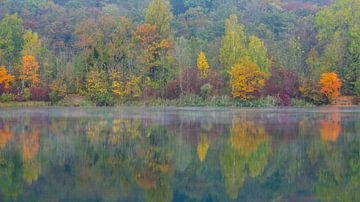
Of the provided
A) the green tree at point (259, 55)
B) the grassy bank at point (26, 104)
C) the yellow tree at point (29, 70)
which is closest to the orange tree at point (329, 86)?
the green tree at point (259, 55)

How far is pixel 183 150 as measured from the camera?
16922 mm

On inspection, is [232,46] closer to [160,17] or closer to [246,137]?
[160,17]

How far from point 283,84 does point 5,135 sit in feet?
95.2

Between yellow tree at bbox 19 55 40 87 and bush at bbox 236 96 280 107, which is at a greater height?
yellow tree at bbox 19 55 40 87

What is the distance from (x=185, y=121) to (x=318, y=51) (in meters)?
30.1

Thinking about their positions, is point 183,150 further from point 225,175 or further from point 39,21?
point 39,21

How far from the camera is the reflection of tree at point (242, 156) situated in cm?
1248

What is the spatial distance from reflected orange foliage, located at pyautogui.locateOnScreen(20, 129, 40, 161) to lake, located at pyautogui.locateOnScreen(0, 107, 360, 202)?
1.3 inches

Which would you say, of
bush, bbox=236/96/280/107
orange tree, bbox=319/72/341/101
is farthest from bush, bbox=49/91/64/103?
orange tree, bbox=319/72/341/101

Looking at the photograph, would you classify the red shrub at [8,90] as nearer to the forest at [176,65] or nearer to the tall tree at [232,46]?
the forest at [176,65]

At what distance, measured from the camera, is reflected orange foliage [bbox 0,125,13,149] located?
61.4 ft

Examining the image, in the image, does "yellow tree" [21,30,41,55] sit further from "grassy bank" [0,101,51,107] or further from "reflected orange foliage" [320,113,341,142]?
"reflected orange foliage" [320,113,341,142]

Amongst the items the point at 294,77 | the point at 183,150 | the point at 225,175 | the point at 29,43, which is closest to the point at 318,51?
the point at 294,77

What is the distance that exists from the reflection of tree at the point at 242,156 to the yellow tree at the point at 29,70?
98.2ft
